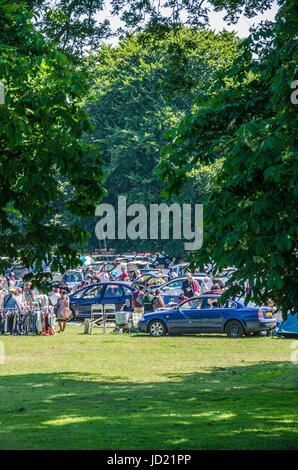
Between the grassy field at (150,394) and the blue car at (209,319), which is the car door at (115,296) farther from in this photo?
the grassy field at (150,394)

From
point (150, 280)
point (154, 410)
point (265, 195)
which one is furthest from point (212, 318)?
point (265, 195)

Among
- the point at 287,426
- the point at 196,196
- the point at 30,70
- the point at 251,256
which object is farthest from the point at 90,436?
the point at 196,196

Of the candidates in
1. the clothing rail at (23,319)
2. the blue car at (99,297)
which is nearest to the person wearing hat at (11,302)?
the clothing rail at (23,319)

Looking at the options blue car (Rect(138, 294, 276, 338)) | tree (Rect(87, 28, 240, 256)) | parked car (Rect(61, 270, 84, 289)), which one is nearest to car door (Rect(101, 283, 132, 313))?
blue car (Rect(138, 294, 276, 338))

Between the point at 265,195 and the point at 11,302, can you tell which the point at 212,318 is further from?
the point at 265,195

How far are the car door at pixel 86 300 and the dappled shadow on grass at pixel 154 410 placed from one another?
47.1 ft

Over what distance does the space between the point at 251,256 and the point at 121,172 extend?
49781 millimetres

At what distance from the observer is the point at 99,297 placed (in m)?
31.1

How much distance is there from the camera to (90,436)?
9.60m

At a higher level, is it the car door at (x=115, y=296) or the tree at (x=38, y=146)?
the tree at (x=38, y=146)

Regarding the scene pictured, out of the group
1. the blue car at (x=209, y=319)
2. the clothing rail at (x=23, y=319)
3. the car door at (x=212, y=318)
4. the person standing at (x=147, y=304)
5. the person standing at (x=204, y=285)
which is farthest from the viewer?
the person standing at (x=204, y=285)

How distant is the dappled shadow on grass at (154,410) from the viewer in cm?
927

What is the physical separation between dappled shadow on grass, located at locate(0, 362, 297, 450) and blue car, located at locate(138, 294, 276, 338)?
22.5 ft

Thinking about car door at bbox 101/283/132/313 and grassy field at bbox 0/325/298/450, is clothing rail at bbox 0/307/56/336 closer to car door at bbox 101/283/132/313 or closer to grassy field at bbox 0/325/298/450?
grassy field at bbox 0/325/298/450
